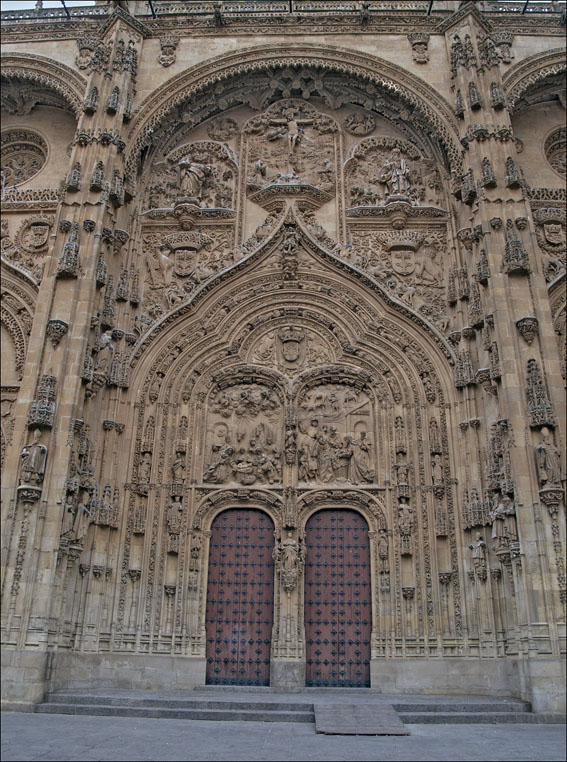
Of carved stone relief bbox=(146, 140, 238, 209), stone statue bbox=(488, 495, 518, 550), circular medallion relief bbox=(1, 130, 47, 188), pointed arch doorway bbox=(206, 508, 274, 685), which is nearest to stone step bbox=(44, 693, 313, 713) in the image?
pointed arch doorway bbox=(206, 508, 274, 685)

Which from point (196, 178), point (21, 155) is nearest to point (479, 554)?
point (196, 178)

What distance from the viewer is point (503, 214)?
14.5 m

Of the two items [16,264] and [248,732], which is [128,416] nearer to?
[16,264]

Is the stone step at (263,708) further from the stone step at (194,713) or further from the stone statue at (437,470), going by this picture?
the stone statue at (437,470)

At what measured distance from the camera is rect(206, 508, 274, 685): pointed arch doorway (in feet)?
43.5

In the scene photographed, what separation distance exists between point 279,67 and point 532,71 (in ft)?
20.4

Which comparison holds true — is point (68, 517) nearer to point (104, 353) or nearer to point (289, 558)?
point (104, 353)

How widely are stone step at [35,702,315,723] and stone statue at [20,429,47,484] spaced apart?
12.3ft

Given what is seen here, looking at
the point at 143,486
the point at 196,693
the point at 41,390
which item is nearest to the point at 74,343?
the point at 41,390

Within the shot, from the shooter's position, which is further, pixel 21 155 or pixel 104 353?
pixel 21 155

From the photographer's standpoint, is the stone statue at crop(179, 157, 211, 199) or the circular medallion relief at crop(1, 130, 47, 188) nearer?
the stone statue at crop(179, 157, 211, 199)

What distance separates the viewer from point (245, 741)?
847cm

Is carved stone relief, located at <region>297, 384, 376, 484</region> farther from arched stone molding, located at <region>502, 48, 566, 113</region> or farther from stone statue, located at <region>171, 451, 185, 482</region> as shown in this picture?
arched stone molding, located at <region>502, 48, 566, 113</region>

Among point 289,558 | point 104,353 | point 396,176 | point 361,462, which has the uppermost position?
point 396,176
